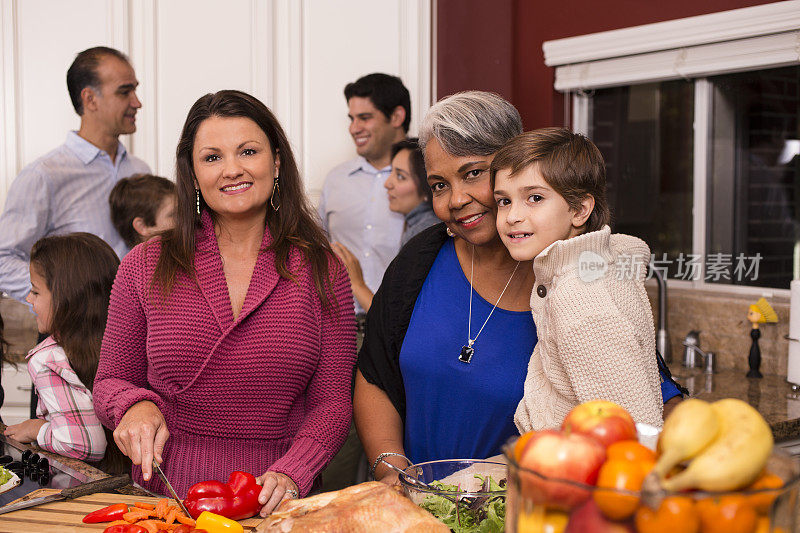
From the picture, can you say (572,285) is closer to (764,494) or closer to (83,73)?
(764,494)

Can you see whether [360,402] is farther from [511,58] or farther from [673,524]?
[511,58]

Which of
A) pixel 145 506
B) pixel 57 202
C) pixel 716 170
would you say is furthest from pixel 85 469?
pixel 716 170

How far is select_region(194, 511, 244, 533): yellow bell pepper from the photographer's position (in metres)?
1.17

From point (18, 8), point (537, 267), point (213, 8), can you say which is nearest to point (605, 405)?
point (537, 267)

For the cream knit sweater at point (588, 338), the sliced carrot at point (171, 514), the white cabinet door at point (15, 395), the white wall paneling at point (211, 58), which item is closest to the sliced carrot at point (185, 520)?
the sliced carrot at point (171, 514)

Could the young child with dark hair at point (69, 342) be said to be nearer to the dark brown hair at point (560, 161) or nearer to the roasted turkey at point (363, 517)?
the roasted turkey at point (363, 517)

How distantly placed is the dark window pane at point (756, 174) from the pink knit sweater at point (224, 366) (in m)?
2.03

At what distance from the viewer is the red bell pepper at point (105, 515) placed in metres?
1.22

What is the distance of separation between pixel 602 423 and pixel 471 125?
88cm

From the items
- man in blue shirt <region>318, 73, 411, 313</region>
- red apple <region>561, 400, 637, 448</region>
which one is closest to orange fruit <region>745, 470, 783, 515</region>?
red apple <region>561, 400, 637, 448</region>

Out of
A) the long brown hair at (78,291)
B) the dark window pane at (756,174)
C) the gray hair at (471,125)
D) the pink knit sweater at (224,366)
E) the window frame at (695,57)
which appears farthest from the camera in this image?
the dark window pane at (756,174)

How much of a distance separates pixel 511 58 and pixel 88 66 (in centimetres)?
184

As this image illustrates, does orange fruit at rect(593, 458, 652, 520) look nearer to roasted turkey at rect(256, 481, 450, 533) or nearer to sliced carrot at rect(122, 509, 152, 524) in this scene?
roasted turkey at rect(256, 481, 450, 533)

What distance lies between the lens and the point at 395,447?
1.63 metres
